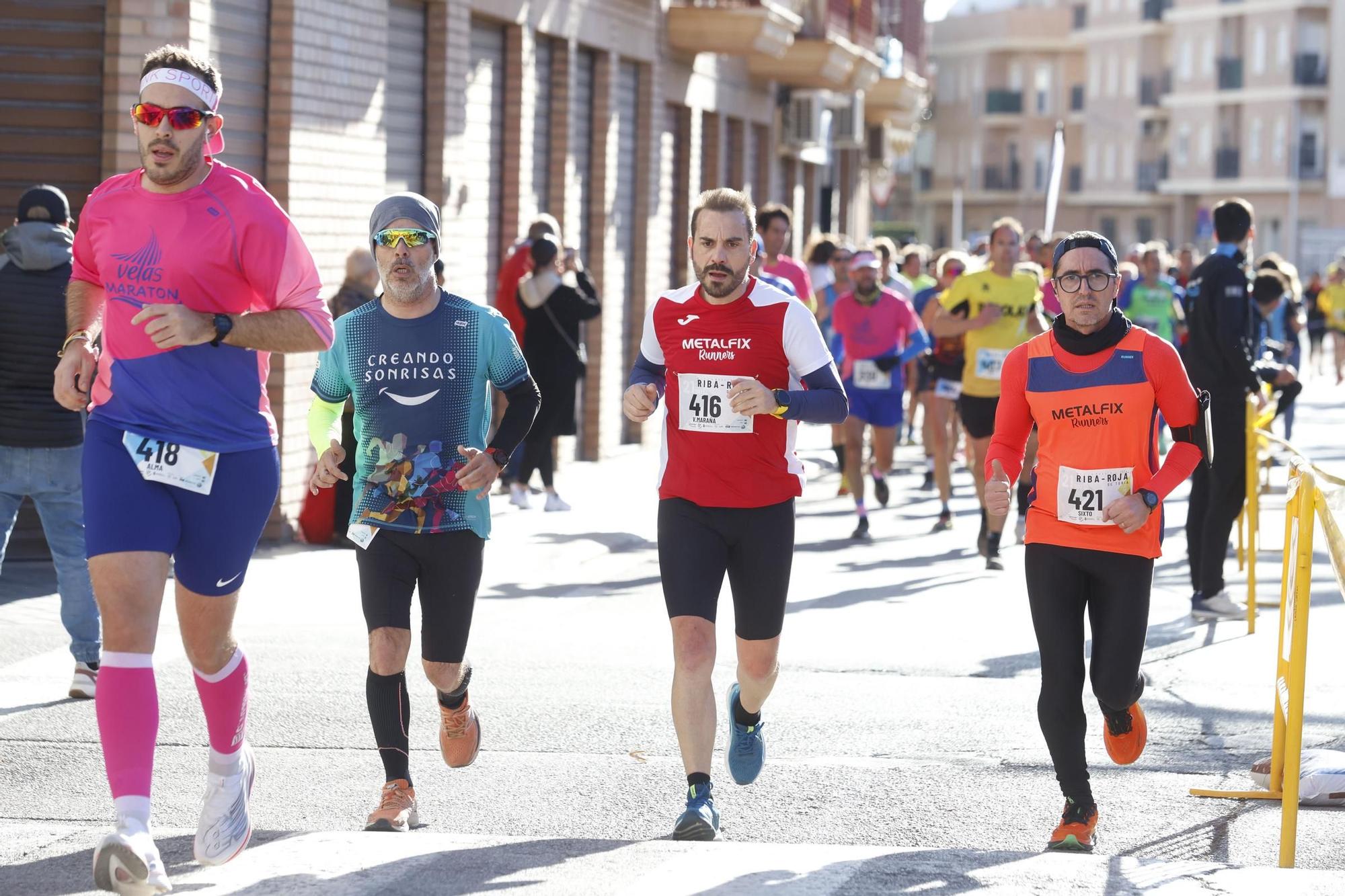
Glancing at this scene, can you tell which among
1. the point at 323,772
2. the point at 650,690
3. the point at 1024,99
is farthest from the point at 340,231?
the point at 1024,99

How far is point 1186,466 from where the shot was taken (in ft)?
21.8

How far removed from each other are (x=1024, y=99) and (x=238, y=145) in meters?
92.7

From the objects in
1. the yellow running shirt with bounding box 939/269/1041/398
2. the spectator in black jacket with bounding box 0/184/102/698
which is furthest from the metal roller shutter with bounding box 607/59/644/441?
the spectator in black jacket with bounding box 0/184/102/698

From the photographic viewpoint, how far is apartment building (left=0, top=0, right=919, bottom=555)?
41.7 feet

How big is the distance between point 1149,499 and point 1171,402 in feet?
1.14

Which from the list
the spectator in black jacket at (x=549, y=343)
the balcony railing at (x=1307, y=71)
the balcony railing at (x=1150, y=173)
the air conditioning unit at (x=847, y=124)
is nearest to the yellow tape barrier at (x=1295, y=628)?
the spectator in black jacket at (x=549, y=343)

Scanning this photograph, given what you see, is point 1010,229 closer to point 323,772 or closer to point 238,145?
point 238,145

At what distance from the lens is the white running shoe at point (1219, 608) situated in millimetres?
11500

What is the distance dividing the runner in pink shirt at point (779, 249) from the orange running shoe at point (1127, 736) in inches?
295

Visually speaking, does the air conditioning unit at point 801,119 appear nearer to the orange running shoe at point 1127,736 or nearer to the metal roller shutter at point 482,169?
the metal roller shutter at point 482,169

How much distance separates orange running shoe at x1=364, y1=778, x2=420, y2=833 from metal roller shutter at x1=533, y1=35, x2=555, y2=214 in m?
13.4

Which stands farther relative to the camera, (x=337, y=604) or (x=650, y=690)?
(x=337, y=604)

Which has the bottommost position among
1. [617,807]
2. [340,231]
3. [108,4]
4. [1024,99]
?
[617,807]

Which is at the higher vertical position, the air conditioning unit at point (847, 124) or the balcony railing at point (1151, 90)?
the balcony railing at point (1151, 90)
